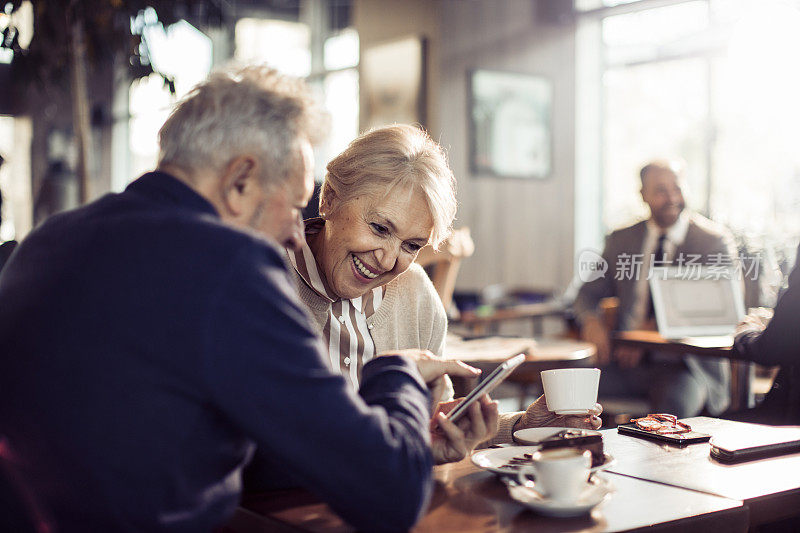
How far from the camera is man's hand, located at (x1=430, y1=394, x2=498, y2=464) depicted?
4.41 ft

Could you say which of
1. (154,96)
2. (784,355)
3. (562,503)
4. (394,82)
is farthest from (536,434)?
(154,96)

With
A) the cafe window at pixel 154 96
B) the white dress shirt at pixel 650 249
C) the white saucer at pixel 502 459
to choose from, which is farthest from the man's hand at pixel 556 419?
the cafe window at pixel 154 96

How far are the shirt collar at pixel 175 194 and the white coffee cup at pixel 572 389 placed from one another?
Answer: 74 cm

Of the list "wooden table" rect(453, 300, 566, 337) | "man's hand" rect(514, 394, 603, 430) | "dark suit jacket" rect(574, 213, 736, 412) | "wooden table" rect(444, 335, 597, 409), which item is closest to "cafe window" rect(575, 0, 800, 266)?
"wooden table" rect(453, 300, 566, 337)

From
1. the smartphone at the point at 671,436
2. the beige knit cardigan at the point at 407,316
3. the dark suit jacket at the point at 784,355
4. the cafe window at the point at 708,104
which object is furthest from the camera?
the cafe window at the point at 708,104

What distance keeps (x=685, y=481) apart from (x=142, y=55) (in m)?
4.07

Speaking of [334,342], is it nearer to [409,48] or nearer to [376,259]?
[376,259]

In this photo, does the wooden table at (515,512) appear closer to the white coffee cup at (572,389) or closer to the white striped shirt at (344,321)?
the white coffee cup at (572,389)

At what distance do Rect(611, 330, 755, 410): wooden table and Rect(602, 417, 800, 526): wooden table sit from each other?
1.76m

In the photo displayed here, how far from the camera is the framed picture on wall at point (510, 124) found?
6.88 m

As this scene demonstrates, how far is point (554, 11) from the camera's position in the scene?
7031mm

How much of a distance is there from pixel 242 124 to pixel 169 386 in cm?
36

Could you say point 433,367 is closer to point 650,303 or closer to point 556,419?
point 556,419

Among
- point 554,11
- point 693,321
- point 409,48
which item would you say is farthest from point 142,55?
point 554,11
